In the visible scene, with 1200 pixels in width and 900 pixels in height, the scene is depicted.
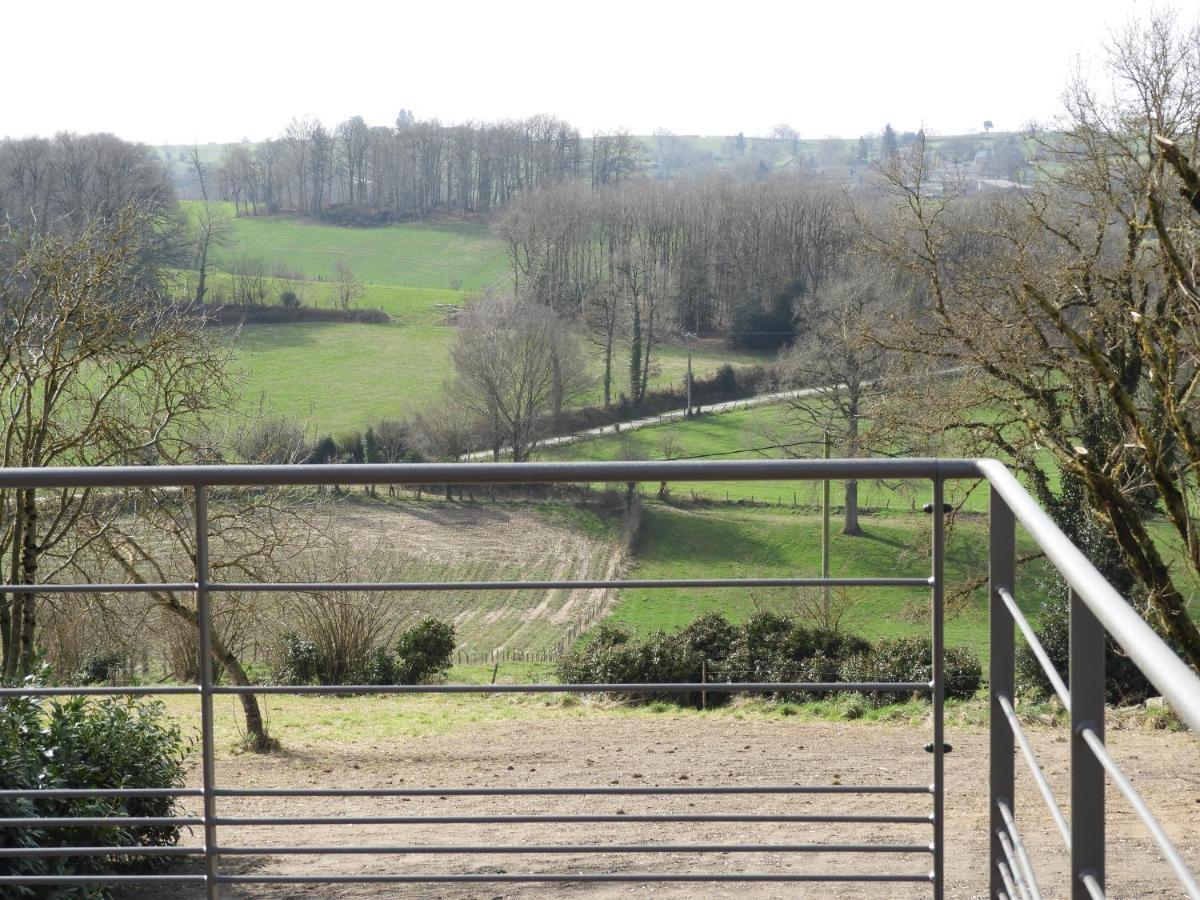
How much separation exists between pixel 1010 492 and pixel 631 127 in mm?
61823

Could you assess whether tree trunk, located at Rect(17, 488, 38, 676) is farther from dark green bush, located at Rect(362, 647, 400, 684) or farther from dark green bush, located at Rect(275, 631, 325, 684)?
dark green bush, located at Rect(362, 647, 400, 684)

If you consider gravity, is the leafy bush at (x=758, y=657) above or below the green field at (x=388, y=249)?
below

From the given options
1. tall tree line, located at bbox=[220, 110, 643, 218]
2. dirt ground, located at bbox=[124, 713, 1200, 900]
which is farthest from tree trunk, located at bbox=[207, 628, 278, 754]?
tall tree line, located at bbox=[220, 110, 643, 218]

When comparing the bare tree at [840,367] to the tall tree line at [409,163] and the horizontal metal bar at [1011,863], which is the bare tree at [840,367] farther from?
the tall tree line at [409,163]

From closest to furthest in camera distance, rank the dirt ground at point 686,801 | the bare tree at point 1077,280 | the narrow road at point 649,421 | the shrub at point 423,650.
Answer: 1. the dirt ground at point 686,801
2. the bare tree at point 1077,280
3. the shrub at point 423,650
4. the narrow road at point 649,421

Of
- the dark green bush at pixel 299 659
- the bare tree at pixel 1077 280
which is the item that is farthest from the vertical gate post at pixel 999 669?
Answer: the dark green bush at pixel 299 659

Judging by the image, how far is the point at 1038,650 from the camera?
157 centimetres

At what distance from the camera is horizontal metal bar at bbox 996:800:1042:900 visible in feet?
5.18

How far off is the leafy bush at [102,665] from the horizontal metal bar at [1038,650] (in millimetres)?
11500

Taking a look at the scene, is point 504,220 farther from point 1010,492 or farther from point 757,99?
point 1010,492

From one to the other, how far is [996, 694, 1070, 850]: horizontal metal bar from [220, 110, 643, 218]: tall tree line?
55542 mm

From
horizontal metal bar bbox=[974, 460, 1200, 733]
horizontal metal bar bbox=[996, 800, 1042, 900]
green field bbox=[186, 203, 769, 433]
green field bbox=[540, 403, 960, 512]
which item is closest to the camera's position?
horizontal metal bar bbox=[974, 460, 1200, 733]

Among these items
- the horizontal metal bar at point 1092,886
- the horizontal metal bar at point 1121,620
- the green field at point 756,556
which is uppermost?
the horizontal metal bar at point 1121,620

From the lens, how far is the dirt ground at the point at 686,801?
189 inches
